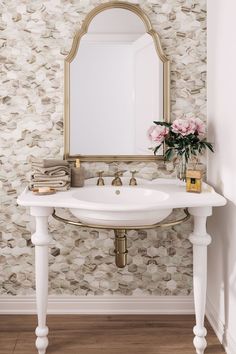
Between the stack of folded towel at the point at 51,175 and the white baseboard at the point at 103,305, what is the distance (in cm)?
83

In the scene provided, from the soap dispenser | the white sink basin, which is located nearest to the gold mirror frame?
the soap dispenser

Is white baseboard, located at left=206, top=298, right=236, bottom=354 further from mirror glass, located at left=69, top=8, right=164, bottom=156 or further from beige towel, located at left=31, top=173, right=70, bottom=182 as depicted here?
beige towel, located at left=31, top=173, right=70, bottom=182

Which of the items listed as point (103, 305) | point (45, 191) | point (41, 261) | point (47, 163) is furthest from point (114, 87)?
point (103, 305)

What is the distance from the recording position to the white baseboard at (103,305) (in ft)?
9.14

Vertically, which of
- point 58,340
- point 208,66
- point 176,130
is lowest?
point 58,340

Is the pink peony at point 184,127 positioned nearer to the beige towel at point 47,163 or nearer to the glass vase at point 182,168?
the glass vase at point 182,168

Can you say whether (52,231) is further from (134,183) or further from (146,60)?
(146,60)

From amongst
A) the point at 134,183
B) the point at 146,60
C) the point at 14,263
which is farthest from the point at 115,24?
the point at 14,263

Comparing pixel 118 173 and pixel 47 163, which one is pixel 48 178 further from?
pixel 118 173

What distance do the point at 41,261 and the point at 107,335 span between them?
25.3 inches

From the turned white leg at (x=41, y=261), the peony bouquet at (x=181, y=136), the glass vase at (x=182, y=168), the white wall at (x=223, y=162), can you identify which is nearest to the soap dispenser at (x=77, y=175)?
the turned white leg at (x=41, y=261)

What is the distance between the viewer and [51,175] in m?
2.43

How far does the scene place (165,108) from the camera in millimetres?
2686

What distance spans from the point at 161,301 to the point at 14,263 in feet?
3.27
